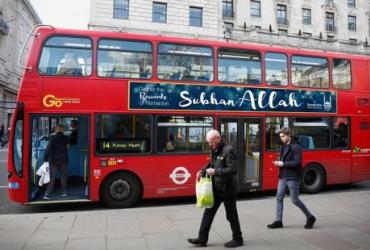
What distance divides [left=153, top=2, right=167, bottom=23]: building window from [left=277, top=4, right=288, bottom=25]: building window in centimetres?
1417

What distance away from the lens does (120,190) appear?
835 cm

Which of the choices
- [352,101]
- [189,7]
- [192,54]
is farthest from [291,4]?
[192,54]

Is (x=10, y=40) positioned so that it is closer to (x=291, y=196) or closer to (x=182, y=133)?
(x=182, y=133)

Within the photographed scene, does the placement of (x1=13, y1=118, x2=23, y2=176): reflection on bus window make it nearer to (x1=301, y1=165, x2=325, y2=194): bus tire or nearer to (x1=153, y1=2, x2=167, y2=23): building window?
(x1=301, y1=165, x2=325, y2=194): bus tire

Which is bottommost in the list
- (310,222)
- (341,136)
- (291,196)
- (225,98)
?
(310,222)

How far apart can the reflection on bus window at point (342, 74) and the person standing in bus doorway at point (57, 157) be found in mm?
7796

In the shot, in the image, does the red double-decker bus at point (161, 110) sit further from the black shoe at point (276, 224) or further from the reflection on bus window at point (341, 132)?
the black shoe at point (276, 224)

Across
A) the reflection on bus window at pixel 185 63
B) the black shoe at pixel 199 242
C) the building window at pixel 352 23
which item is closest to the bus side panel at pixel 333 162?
the reflection on bus window at pixel 185 63

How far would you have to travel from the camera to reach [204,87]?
29.5 ft

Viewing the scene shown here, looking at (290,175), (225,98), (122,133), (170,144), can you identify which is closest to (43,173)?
(122,133)

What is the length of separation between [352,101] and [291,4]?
114 feet

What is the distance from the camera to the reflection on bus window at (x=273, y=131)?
9695 millimetres

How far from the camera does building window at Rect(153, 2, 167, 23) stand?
115 feet

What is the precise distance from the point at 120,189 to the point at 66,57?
3.26 meters
